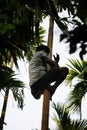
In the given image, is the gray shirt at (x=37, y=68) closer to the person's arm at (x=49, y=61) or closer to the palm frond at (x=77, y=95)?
the person's arm at (x=49, y=61)

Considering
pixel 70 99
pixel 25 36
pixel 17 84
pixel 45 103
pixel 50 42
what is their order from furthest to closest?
1. pixel 70 99
2. pixel 17 84
3. pixel 25 36
4. pixel 50 42
5. pixel 45 103

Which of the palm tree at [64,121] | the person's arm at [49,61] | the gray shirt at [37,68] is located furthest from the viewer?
the palm tree at [64,121]

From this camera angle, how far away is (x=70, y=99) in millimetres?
6867

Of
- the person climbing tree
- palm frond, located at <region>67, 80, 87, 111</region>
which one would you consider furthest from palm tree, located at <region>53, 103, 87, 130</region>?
the person climbing tree

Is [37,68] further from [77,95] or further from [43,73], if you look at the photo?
[77,95]

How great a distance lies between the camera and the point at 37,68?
425 cm

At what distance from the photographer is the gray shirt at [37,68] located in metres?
4.21

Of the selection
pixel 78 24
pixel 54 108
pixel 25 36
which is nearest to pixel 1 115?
pixel 54 108

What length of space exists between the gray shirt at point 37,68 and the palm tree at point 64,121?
2219mm

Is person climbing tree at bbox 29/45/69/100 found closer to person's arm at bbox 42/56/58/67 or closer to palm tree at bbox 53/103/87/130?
person's arm at bbox 42/56/58/67

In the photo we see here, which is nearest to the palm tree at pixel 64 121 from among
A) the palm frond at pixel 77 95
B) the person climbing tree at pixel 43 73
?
the palm frond at pixel 77 95

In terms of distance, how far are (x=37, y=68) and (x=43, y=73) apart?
125 mm

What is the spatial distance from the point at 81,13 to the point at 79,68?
6.05 m

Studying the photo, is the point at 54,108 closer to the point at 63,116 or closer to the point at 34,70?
the point at 63,116
